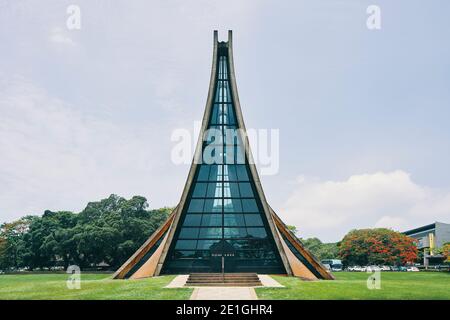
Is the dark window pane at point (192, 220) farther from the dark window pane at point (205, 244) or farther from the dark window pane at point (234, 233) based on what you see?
the dark window pane at point (234, 233)

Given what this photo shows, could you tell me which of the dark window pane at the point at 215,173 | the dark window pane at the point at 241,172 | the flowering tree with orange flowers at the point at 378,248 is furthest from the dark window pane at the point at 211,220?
the flowering tree with orange flowers at the point at 378,248

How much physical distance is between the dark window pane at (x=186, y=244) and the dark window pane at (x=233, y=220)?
2530 millimetres

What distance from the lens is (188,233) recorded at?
81.8ft

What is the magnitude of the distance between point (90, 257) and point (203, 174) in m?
30.2

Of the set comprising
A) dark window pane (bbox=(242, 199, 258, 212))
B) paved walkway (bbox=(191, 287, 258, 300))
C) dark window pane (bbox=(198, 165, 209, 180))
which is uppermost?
dark window pane (bbox=(198, 165, 209, 180))

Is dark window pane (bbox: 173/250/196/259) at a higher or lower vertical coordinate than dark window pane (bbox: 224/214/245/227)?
lower

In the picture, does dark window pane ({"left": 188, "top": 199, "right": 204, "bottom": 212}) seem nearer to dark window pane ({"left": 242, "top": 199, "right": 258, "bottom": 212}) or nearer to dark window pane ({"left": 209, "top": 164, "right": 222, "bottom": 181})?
dark window pane ({"left": 209, "top": 164, "right": 222, "bottom": 181})

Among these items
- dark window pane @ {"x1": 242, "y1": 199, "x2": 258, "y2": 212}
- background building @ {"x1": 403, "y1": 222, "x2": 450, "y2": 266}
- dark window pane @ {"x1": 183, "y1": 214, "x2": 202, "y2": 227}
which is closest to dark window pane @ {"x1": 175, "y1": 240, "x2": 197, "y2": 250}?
dark window pane @ {"x1": 183, "y1": 214, "x2": 202, "y2": 227}

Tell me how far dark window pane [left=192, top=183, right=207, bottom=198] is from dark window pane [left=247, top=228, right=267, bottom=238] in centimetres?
405

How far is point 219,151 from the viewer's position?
2694 cm

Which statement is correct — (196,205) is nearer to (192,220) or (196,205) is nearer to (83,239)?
(192,220)

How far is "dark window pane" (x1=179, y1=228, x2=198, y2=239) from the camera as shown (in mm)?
24812
